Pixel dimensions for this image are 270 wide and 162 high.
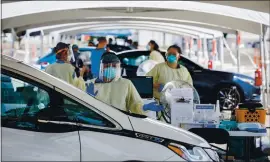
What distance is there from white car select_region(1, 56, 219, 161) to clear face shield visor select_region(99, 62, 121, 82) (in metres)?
1.41

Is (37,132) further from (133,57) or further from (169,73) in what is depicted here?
(133,57)

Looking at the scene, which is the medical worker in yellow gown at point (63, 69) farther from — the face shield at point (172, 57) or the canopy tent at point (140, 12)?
the canopy tent at point (140, 12)

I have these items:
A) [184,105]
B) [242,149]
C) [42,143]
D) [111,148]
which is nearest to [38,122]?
[42,143]

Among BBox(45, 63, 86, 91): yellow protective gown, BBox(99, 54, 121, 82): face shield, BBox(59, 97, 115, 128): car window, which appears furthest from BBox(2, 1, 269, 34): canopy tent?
BBox(59, 97, 115, 128): car window

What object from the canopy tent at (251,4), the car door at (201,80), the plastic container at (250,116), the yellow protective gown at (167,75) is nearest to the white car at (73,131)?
the plastic container at (250,116)

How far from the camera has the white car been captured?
4.83 m

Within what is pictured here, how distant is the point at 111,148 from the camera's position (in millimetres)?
4934

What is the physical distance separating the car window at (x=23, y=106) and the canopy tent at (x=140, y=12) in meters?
8.03

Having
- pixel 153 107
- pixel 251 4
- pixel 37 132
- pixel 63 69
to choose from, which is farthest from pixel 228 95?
pixel 37 132

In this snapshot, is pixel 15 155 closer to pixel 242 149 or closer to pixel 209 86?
pixel 242 149

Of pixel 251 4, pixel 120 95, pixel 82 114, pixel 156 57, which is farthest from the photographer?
pixel 156 57

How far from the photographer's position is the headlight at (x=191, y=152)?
5102mm

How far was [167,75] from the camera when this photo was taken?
8.85m

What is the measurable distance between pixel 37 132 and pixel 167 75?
4.16 metres
